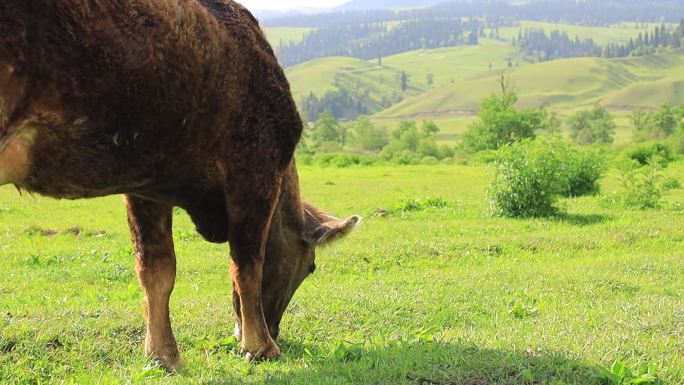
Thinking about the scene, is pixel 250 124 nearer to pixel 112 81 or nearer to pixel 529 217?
pixel 112 81

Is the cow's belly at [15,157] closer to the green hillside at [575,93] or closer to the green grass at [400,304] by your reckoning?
the green grass at [400,304]

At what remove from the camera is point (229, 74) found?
536 cm

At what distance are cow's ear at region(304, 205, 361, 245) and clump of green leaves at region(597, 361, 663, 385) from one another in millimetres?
2534

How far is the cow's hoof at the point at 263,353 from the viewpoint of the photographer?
19.9 feet

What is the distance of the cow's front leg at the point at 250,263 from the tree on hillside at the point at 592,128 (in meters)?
82.5

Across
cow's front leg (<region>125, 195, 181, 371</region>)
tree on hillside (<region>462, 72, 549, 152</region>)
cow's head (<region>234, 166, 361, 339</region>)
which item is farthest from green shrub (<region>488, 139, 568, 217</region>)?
tree on hillside (<region>462, 72, 549, 152</region>)

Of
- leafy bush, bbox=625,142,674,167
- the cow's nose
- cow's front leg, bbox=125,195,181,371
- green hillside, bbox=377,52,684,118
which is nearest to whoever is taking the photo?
cow's front leg, bbox=125,195,181,371

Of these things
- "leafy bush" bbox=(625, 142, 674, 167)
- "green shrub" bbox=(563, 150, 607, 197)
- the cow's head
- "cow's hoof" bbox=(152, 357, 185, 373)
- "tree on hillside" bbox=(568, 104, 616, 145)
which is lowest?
"tree on hillside" bbox=(568, 104, 616, 145)

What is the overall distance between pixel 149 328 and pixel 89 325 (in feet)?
3.56

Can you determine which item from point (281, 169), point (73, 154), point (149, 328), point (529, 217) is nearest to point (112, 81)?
point (73, 154)

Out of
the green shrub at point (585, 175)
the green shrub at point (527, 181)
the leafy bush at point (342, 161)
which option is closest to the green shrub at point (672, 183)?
the green shrub at point (585, 175)

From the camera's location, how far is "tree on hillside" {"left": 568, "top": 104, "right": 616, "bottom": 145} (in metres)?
88.6

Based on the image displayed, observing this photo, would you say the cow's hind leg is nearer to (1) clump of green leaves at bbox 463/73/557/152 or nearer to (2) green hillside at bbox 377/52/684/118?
(1) clump of green leaves at bbox 463/73/557/152

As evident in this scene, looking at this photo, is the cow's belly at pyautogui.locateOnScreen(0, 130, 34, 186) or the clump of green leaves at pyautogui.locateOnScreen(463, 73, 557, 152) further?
the clump of green leaves at pyautogui.locateOnScreen(463, 73, 557, 152)
